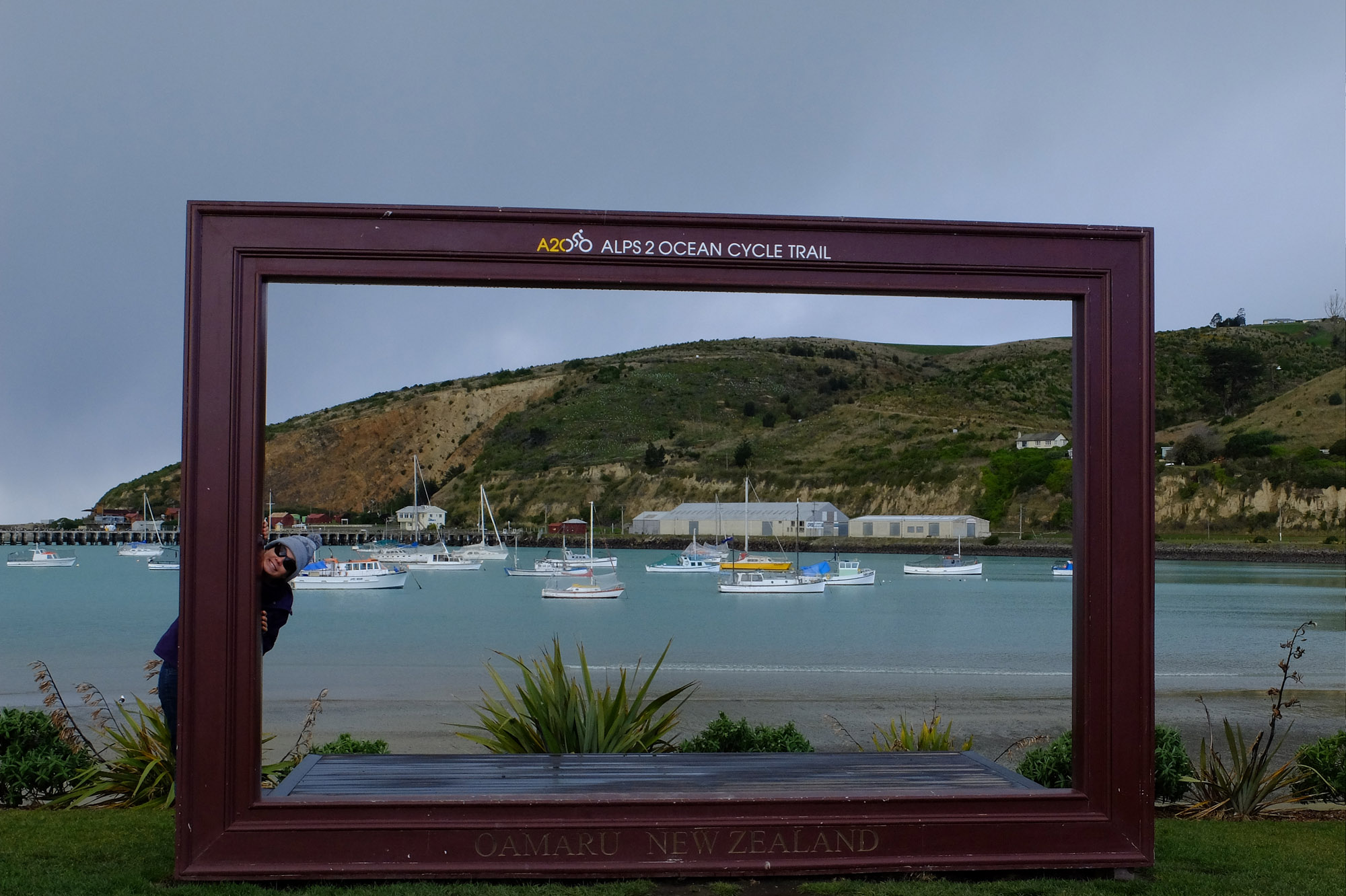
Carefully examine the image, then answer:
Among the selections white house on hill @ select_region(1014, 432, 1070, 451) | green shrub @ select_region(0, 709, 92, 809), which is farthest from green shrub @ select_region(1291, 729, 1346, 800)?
white house on hill @ select_region(1014, 432, 1070, 451)

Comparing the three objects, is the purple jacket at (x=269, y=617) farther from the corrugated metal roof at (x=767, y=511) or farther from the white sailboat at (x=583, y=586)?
the corrugated metal roof at (x=767, y=511)

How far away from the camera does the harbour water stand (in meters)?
18.3

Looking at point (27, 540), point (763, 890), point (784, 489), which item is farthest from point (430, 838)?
point (27, 540)

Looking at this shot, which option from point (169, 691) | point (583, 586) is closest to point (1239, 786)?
point (169, 691)

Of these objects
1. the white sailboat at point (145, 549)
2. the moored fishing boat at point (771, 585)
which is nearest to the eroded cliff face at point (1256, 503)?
the moored fishing boat at point (771, 585)

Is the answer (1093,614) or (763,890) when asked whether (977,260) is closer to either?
(1093,614)

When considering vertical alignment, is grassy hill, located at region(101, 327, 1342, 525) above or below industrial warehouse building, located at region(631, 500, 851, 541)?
above

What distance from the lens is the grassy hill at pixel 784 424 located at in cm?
8231

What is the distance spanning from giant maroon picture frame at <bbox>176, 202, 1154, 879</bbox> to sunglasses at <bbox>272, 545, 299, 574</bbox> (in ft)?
0.88

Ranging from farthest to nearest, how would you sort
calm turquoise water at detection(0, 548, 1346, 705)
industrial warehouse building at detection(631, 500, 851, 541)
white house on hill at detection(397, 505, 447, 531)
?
industrial warehouse building at detection(631, 500, 851, 541)
white house on hill at detection(397, 505, 447, 531)
calm turquoise water at detection(0, 548, 1346, 705)

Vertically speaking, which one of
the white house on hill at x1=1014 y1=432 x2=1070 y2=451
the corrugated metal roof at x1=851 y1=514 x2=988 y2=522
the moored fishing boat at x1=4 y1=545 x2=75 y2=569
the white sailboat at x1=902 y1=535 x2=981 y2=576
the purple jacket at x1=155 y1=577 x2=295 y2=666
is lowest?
the moored fishing boat at x1=4 y1=545 x2=75 y2=569

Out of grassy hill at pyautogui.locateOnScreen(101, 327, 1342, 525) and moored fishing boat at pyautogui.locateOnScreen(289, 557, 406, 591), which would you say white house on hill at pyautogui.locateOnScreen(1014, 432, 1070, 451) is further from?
moored fishing boat at pyautogui.locateOnScreen(289, 557, 406, 591)

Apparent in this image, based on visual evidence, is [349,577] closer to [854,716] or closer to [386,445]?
[386,445]

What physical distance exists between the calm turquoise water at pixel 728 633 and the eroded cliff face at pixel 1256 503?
8602 millimetres
